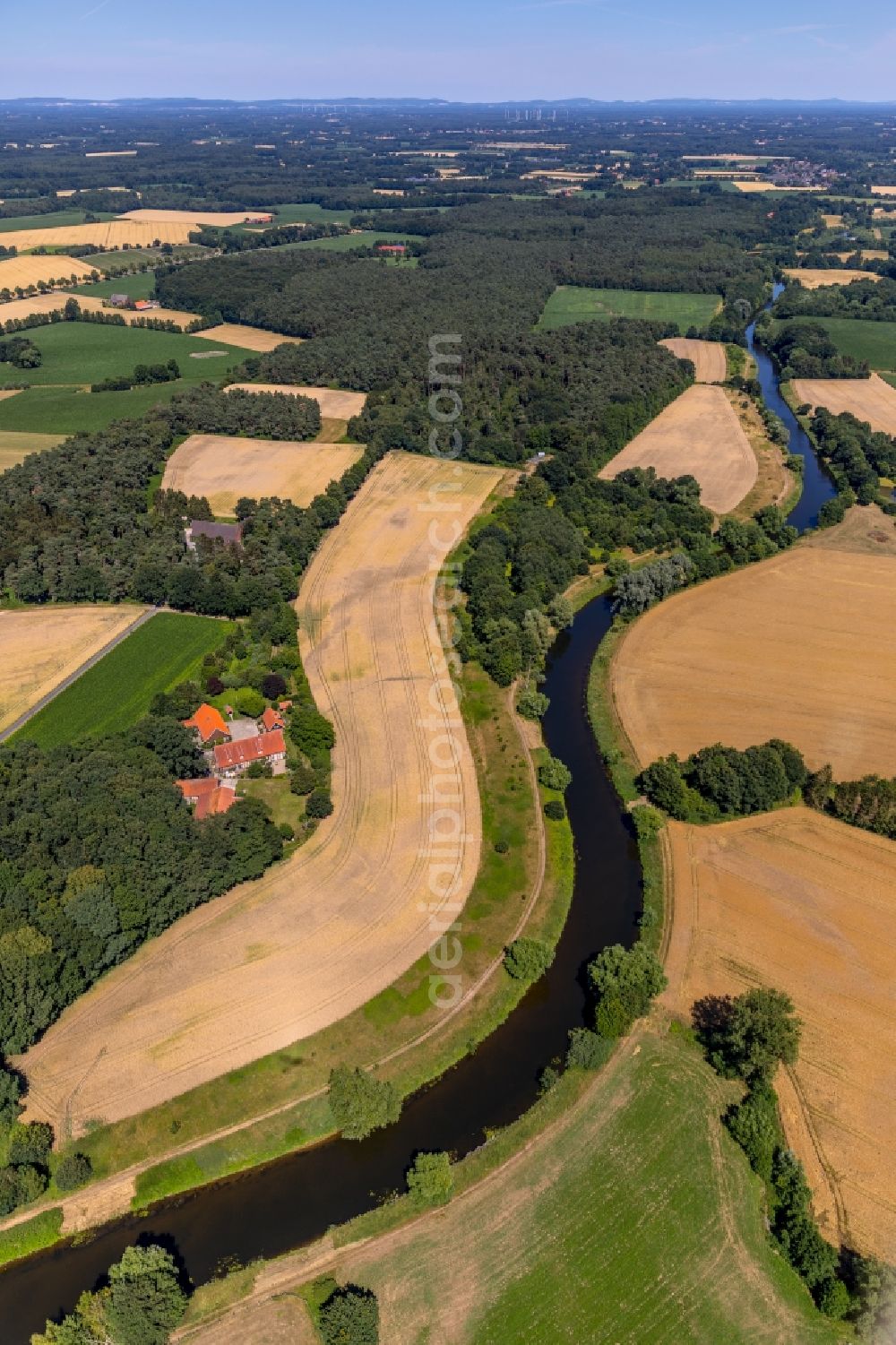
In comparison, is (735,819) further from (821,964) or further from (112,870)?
(112,870)

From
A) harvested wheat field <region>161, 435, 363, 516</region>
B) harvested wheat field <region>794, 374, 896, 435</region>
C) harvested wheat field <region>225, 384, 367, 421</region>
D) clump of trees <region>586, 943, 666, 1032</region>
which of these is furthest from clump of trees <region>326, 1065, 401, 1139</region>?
harvested wheat field <region>794, 374, 896, 435</region>

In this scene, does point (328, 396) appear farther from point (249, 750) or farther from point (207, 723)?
point (249, 750)

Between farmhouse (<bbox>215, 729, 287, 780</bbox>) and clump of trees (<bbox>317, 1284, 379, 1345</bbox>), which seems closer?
clump of trees (<bbox>317, 1284, 379, 1345</bbox>)

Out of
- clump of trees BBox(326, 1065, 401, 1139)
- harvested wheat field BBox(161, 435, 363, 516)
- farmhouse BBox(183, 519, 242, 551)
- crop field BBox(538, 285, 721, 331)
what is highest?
crop field BBox(538, 285, 721, 331)

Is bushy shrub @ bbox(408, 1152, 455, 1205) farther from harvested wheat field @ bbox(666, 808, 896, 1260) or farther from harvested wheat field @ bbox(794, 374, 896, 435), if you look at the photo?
harvested wheat field @ bbox(794, 374, 896, 435)

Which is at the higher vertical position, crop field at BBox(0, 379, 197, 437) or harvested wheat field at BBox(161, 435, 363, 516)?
crop field at BBox(0, 379, 197, 437)

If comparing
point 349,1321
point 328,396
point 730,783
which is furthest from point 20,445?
point 349,1321

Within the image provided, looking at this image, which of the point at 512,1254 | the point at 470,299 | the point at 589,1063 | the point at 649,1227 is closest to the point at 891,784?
the point at 589,1063

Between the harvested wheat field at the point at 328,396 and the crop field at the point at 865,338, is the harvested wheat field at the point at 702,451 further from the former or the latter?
the harvested wheat field at the point at 328,396
